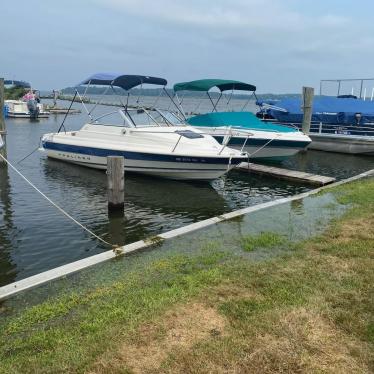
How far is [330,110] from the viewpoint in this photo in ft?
79.9

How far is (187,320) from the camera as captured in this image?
430cm

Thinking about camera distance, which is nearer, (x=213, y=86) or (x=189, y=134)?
(x=189, y=134)

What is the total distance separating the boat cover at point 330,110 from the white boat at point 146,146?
11.5 m

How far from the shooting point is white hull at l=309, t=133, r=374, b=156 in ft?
68.2

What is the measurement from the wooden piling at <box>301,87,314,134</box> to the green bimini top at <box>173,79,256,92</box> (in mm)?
4092

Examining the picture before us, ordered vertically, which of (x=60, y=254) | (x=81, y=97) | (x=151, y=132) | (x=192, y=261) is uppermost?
(x=81, y=97)

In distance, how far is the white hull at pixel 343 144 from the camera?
818 inches

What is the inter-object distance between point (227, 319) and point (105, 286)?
70.9 inches

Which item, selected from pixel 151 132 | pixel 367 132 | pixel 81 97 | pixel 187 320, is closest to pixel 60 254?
pixel 187 320

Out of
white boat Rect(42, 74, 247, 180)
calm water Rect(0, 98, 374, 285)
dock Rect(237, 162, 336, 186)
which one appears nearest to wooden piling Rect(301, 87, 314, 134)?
calm water Rect(0, 98, 374, 285)

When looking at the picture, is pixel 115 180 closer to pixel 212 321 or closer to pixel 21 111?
pixel 212 321

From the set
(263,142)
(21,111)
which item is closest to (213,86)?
(263,142)

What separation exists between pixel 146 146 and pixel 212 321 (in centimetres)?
1012

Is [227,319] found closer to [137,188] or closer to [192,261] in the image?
[192,261]
